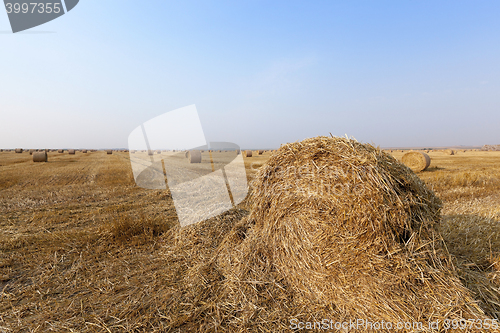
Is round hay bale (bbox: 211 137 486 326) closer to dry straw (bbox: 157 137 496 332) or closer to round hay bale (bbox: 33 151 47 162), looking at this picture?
dry straw (bbox: 157 137 496 332)

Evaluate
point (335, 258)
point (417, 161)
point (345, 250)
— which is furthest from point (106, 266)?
point (417, 161)

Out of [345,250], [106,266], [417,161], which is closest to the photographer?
[345,250]

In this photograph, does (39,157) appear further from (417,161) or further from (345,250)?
(417,161)

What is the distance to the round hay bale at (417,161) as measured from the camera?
1532 centimetres

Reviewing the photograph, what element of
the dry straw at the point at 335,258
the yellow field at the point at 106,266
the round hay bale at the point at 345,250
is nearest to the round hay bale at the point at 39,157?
the yellow field at the point at 106,266

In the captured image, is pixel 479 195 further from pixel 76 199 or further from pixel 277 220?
pixel 76 199

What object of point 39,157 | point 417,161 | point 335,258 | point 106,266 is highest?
point 39,157

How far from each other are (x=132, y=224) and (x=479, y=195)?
10734 mm

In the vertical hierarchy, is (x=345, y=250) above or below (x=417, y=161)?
Answer: above

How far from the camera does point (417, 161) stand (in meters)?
15.8

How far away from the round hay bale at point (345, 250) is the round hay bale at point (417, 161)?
15.1 metres

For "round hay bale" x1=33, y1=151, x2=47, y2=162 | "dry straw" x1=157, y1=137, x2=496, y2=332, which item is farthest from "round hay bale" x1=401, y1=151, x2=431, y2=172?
"round hay bale" x1=33, y1=151, x2=47, y2=162

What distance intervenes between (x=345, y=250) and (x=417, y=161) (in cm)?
1659

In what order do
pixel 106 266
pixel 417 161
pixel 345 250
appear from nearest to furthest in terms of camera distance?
pixel 345 250, pixel 106 266, pixel 417 161
